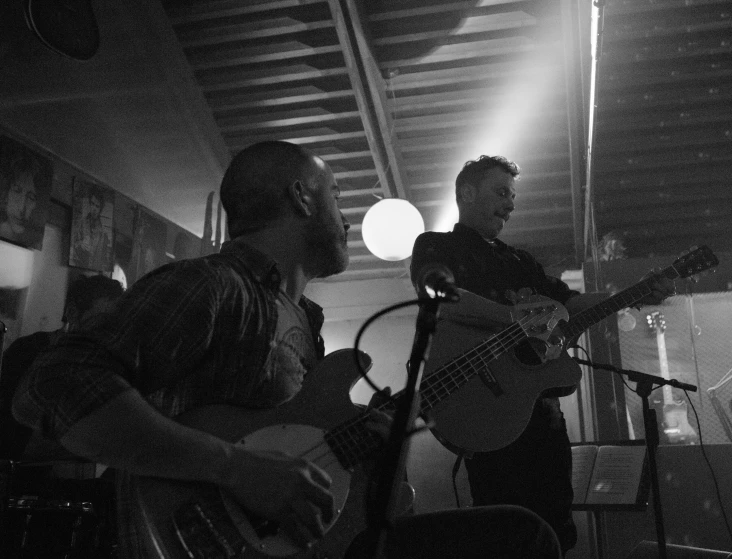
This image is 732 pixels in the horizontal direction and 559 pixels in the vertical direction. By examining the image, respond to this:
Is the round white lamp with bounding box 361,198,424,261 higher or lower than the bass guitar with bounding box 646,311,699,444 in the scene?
higher

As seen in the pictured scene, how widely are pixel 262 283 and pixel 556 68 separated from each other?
5596 mm

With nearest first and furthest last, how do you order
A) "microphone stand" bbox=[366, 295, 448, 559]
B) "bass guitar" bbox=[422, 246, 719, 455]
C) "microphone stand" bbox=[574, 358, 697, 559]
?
"microphone stand" bbox=[366, 295, 448, 559] < "bass guitar" bbox=[422, 246, 719, 455] < "microphone stand" bbox=[574, 358, 697, 559]

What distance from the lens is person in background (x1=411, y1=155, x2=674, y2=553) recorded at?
3082 millimetres

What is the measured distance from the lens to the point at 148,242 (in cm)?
656

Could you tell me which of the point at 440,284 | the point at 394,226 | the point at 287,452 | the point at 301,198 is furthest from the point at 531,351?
the point at 394,226

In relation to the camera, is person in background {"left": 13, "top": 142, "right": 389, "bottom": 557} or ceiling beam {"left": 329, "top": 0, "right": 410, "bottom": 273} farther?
ceiling beam {"left": 329, "top": 0, "right": 410, "bottom": 273}

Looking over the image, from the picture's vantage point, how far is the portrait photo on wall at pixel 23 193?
473 centimetres

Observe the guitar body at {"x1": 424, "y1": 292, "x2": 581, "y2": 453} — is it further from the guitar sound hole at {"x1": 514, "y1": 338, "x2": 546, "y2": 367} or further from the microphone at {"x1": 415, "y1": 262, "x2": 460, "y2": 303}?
the microphone at {"x1": 415, "y1": 262, "x2": 460, "y2": 303}

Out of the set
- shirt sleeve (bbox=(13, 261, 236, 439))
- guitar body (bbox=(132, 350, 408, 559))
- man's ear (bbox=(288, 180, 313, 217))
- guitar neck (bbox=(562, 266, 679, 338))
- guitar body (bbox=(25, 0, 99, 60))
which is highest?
guitar body (bbox=(25, 0, 99, 60))

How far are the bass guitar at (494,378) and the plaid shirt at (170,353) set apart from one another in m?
0.85

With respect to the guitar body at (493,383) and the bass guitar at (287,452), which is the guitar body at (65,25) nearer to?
the guitar body at (493,383)

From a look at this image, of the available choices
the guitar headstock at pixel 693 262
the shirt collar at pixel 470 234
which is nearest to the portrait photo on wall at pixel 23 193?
the shirt collar at pixel 470 234

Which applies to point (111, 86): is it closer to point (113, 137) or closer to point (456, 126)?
point (113, 137)

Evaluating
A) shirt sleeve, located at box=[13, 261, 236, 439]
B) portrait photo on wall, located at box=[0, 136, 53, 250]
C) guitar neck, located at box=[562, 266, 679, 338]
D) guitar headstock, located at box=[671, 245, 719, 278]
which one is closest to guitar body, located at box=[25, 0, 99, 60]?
portrait photo on wall, located at box=[0, 136, 53, 250]
